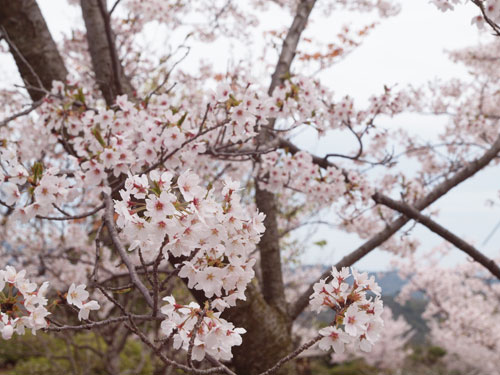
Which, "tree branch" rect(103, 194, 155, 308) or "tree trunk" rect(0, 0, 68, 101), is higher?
"tree trunk" rect(0, 0, 68, 101)

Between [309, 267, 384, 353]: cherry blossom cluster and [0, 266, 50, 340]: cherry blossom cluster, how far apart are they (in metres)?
0.86

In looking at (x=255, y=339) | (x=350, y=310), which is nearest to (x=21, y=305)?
(x=350, y=310)

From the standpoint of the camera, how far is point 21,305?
4.13ft

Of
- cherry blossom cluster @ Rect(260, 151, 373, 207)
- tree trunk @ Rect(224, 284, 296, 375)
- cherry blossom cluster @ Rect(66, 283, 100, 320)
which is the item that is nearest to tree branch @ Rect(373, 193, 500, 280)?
cherry blossom cluster @ Rect(260, 151, 373, 207)

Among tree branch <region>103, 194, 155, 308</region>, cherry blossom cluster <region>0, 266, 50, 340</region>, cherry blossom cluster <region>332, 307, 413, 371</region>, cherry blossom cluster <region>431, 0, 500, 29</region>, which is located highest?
cherry blossom cluster <region>332, 307, 413, 371</region>

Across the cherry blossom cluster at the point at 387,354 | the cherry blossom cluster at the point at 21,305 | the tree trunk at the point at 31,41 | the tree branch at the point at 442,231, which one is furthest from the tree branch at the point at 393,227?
the cherry blossom cluster at the point at 387,354

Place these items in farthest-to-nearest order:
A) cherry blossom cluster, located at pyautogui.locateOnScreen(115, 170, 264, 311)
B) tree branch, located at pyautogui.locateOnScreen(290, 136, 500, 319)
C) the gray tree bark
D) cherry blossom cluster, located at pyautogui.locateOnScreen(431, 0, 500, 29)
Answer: the gray tree bark < tree branch, located at pyautogui.locateOnScreen(290, 136, 500, 319) < cherry blossom cluster, located at pyautogui.locateOnScreen(431, 0, 500, 29) < cherry blossom cluster, located at pyautogui.locateOnScreen(115, 170, 264, 311)

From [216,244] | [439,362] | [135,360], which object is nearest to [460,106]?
[216,244]

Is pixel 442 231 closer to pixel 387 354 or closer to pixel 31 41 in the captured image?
pixel 31 41

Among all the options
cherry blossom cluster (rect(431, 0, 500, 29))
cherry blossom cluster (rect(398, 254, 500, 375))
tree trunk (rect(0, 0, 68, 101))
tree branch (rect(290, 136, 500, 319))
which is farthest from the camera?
cherry blossom cluster (rect(398, 254, 500, 375))

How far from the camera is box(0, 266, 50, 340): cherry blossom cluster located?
1.21m

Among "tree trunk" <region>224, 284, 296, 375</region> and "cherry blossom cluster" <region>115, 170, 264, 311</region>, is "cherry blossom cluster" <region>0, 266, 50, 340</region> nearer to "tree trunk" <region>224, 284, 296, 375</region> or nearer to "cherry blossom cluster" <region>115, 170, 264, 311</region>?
"cherry blossom cluster" <region>115, 170, 264, 311</region>

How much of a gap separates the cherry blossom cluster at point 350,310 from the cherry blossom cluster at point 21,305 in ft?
2.81

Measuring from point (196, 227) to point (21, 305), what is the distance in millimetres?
696
